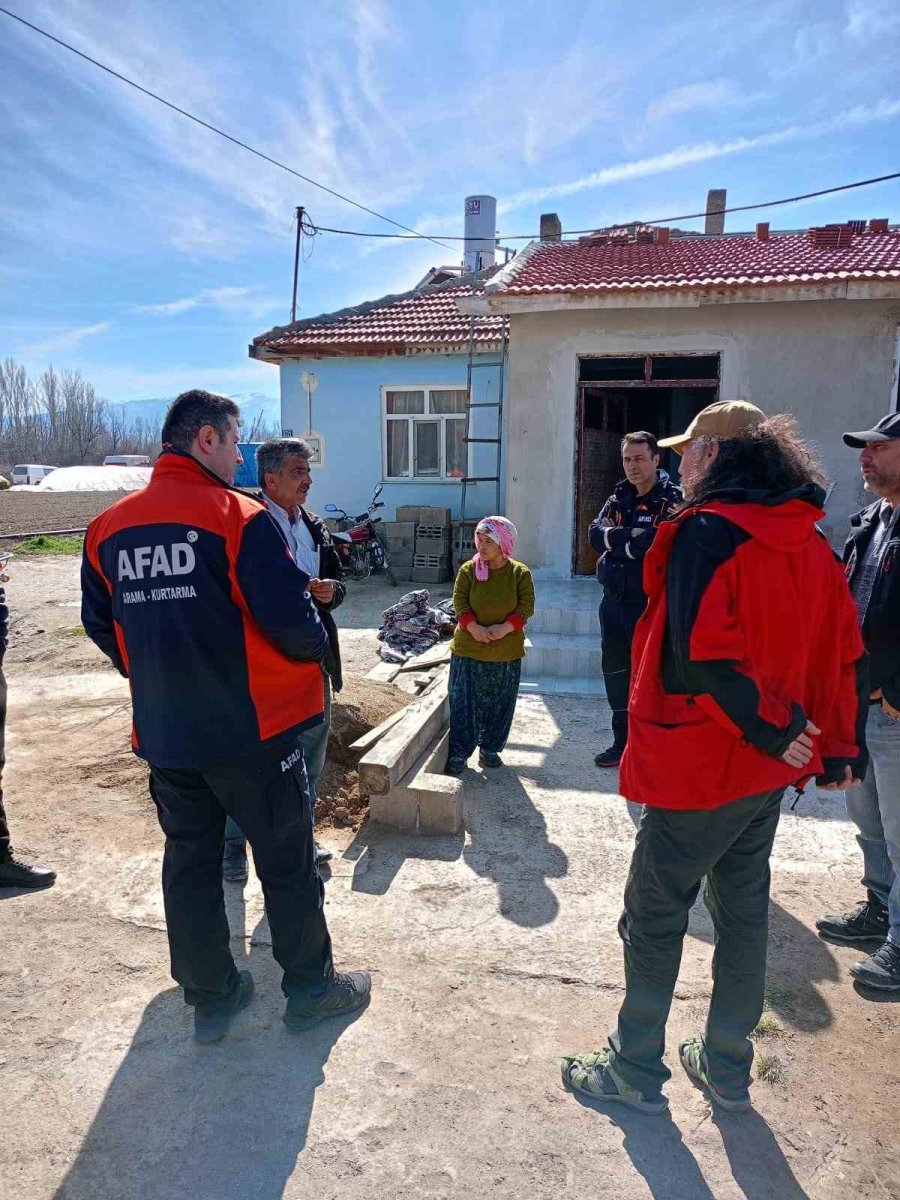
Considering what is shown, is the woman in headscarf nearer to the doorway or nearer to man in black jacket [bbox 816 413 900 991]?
man in black jacket [bbox 816 413 900 991]

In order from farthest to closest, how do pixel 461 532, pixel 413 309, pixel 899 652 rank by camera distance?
pixel 413 309, pixel 461 532, pixel 899 652

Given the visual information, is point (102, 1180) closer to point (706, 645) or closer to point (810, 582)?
point (706, 645)

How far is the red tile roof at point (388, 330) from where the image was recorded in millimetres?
12234

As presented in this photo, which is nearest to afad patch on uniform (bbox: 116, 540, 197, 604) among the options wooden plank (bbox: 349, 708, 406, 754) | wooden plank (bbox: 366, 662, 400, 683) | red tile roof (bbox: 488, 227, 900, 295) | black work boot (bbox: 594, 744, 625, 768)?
wooden plank (bbox: 349, 708, 406, 754)

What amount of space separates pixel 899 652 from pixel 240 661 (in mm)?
2243

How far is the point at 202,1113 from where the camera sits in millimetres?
2123

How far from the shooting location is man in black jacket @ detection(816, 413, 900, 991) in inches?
103

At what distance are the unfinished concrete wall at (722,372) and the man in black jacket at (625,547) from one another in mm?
3821

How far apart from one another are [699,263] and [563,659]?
19.3 feet

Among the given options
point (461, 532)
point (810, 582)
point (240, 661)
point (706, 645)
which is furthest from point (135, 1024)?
point (461, 532)

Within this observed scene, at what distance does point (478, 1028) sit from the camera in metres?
2.46

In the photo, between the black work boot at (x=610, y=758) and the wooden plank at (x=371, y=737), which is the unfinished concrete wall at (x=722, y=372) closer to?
the black work boot at (x=610, y=758)

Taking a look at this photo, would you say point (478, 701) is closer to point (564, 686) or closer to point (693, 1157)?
point (564, 686)

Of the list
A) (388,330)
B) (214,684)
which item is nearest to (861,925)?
(214,684)
